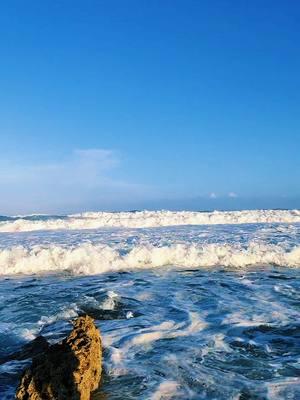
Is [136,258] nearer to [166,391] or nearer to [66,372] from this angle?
[166,391]

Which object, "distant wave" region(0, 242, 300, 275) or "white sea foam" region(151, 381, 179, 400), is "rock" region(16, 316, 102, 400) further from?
"distant wave" region(0, 242, 300, 275)

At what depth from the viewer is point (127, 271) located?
1200 centimetres


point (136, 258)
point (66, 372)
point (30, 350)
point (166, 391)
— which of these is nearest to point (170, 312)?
Result: point (30, 350)

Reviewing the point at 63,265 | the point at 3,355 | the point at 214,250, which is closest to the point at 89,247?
the point at 63,265

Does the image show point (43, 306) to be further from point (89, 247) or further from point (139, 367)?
point (89, 247)

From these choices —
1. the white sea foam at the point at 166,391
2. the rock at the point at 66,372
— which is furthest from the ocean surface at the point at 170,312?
the rock at the point at 66,372

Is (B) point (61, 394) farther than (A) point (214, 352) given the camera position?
No

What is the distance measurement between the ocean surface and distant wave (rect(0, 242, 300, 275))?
3 centimetres

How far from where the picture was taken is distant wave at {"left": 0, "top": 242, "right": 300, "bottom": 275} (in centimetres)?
1260

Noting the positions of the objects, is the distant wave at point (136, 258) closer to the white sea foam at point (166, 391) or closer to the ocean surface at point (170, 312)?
the ocean surface at point (170, 312)

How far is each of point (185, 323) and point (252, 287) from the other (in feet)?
→ 9.88

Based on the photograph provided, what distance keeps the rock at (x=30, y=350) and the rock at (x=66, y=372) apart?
46.2 inches

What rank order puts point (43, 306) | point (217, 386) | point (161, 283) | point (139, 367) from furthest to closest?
point (161, 283) < point (43, 306) < point (139, 367) < point (217, 386)

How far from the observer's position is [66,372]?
3.85 meters
